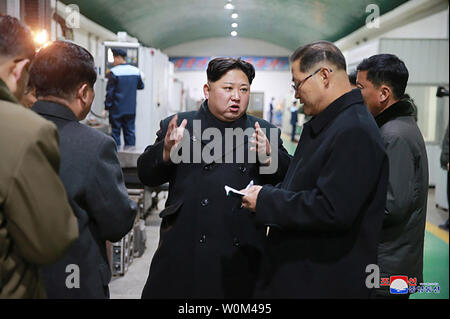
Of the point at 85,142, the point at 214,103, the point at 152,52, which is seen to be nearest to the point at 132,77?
the point at 152,52

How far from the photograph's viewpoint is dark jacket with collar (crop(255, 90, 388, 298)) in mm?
1474

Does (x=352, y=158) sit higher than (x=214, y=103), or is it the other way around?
(x=214, y=103)

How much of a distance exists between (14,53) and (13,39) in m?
0.04

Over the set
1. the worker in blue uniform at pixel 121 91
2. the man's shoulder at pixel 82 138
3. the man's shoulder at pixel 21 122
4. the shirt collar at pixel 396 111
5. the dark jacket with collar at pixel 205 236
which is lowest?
the dark jacket with collar at pixel 205 236

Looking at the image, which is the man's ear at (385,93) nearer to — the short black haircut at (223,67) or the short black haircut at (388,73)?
the short black haircut at (388,73)

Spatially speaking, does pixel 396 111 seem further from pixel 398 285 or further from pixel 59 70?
pixel 59 70

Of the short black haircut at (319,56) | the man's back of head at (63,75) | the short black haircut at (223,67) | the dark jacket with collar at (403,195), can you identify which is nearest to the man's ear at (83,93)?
the man's back of head at (63,75)

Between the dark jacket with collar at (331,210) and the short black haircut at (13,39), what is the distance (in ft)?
3.07

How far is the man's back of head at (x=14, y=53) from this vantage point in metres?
1.31

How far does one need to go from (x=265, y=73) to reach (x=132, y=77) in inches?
840


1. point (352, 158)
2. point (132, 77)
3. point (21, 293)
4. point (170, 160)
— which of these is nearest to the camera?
point (21, 293)

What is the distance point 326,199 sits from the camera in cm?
147

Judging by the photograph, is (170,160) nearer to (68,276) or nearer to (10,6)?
(68,276)
